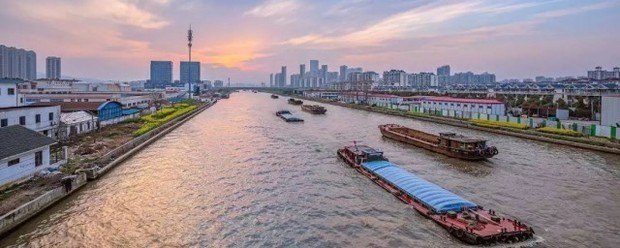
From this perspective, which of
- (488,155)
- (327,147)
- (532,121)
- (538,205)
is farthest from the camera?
(532,121)

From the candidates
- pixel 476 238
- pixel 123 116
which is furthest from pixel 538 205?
pixel 123 116

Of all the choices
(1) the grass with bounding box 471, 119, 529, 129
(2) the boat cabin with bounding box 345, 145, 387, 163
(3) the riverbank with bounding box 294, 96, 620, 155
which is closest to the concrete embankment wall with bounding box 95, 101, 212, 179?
(2) the boat cabin with bounding box 345, 145, 387, 163

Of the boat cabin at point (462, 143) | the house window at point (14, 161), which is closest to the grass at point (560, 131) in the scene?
the boat cabin at point (462, 143)

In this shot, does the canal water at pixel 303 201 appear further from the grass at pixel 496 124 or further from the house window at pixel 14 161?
the grass at pixel 496 124

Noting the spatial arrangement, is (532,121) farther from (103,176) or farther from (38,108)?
(38,108)

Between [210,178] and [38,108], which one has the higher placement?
[38,108]

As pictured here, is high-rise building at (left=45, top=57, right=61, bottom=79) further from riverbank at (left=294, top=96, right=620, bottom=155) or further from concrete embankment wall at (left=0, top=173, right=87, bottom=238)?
concrete embankment wall at (left=0, top=173, right=87, bottom=238)
